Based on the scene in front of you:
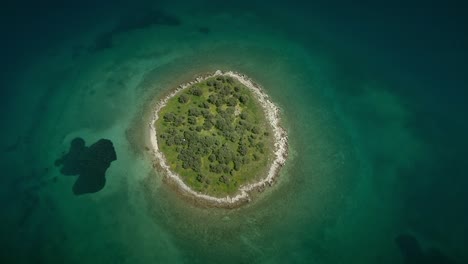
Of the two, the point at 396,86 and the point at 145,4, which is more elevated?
the point at 145,4

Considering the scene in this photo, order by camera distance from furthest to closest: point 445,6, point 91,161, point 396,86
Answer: point 445,6
point 396,86
point 91,161

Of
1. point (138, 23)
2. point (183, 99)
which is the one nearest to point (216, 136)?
point (183, 99)

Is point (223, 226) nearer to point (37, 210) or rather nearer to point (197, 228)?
point (197, 228)

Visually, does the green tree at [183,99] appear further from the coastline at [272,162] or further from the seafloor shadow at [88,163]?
the seafloor shadow at [88,163]

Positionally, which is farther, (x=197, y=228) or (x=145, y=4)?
(x=145, y=4)

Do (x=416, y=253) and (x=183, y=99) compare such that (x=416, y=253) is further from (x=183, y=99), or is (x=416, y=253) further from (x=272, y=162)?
(x=183, y=99)

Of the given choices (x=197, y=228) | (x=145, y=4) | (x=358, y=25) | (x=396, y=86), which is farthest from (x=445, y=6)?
(x=197, y=228)
